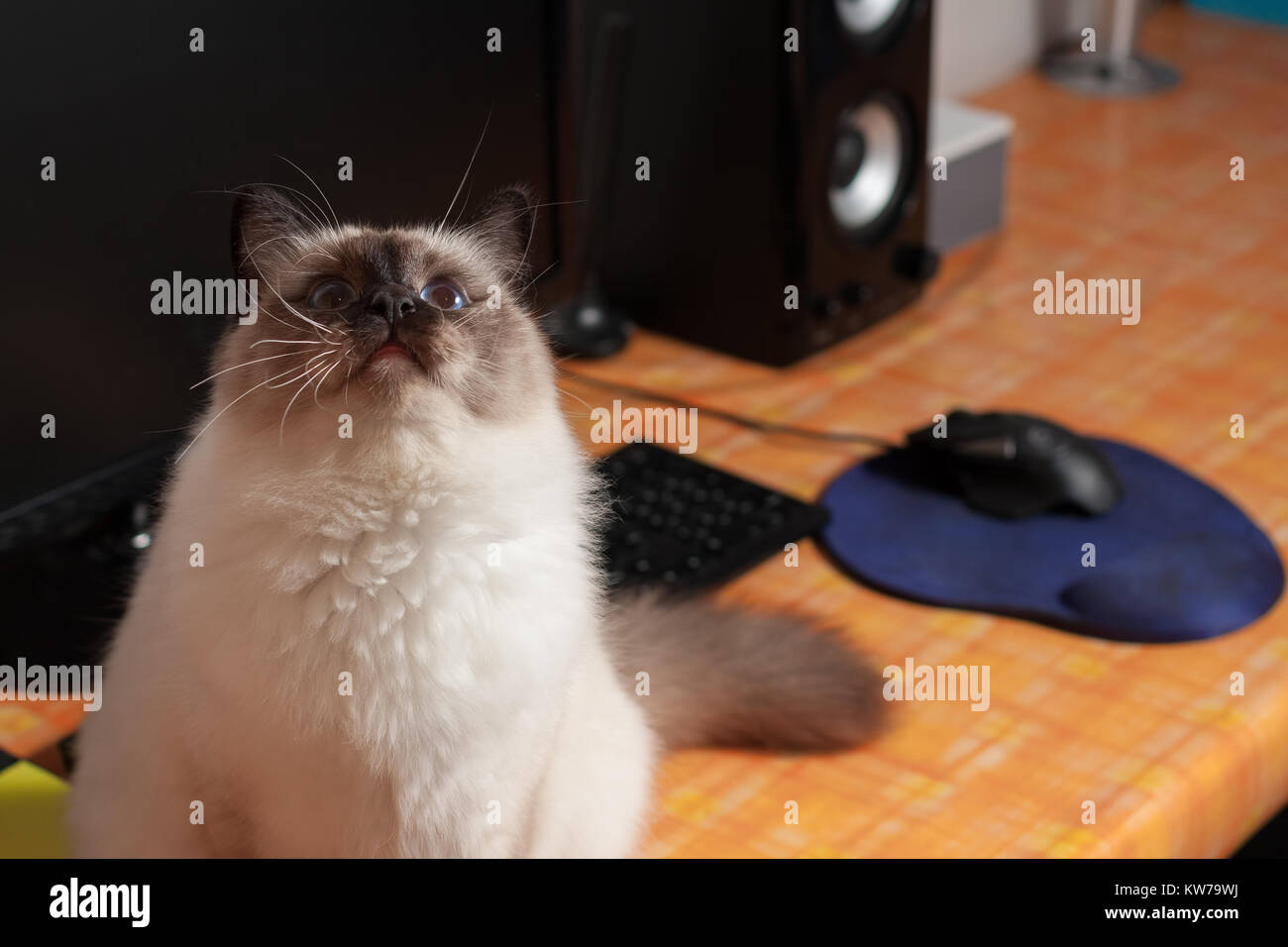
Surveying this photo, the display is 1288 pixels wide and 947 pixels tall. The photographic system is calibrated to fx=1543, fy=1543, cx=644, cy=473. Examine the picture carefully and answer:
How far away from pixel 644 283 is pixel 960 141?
383mm

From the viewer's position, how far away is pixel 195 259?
103 centimetres

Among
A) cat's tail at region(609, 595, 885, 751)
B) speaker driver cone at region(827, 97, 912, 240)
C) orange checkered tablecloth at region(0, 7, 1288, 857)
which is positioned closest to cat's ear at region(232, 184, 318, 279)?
orange checkered tablecloth at region(0, 7, 1288, 857)

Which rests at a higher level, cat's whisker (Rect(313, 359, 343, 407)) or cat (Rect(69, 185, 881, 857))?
cat's whisker (Rect(313, 359, 343, 407))

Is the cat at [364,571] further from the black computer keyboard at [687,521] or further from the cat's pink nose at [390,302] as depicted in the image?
the black computer keyboard at [687,521]

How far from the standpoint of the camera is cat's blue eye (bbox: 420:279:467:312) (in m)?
0.74

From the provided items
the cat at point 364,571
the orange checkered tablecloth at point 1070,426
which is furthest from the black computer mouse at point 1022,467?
the cat at point 364,571

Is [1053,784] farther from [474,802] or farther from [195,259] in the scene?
[195,259]

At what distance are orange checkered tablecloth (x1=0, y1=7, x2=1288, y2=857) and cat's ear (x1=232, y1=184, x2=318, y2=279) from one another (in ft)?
0.67

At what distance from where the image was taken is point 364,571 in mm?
731

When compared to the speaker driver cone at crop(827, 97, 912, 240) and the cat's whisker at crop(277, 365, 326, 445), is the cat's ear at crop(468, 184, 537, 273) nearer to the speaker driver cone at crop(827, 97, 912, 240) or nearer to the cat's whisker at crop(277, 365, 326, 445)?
the cat's whisker at crop(277, 365, 326, 445)

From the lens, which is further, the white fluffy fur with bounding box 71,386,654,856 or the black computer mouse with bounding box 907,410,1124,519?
the black computer mouse with bounding box 907,410,1124,519

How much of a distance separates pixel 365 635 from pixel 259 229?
8.3 inches
